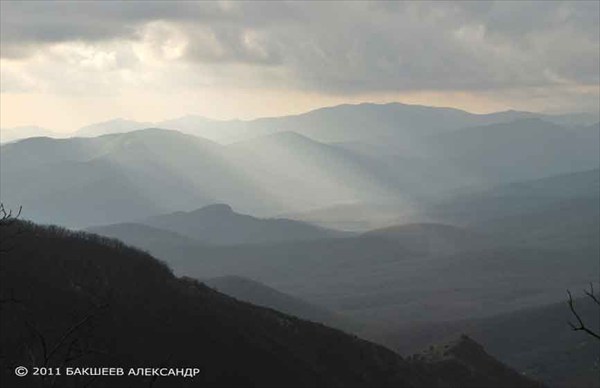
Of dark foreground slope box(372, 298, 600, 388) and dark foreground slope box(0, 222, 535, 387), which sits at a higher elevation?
dark foreground slope box(0, 222, 535, 387)

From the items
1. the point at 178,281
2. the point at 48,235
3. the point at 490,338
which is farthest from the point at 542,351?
the point at 48,235

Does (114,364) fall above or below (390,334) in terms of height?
above

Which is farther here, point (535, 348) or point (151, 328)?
point (535, 348)

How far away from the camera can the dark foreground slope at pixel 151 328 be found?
164 feet

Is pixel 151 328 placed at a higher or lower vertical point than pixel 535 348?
higher

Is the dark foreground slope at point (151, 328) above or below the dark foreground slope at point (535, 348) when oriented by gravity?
above

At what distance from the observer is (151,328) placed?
58.9m

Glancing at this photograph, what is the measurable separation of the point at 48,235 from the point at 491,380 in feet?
194

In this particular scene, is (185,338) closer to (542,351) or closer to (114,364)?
(114,364)

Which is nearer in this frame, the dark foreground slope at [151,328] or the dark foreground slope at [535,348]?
the dark foreground slope at [151,328]

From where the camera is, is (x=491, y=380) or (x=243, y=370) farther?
(x=491, y=380)

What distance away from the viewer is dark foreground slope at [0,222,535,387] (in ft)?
164

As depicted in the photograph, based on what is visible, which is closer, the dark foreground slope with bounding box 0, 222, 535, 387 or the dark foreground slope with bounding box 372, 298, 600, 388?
the dark foreground slope with bounding box 0, 222, 535, 387

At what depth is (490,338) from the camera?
197625 millimetres
